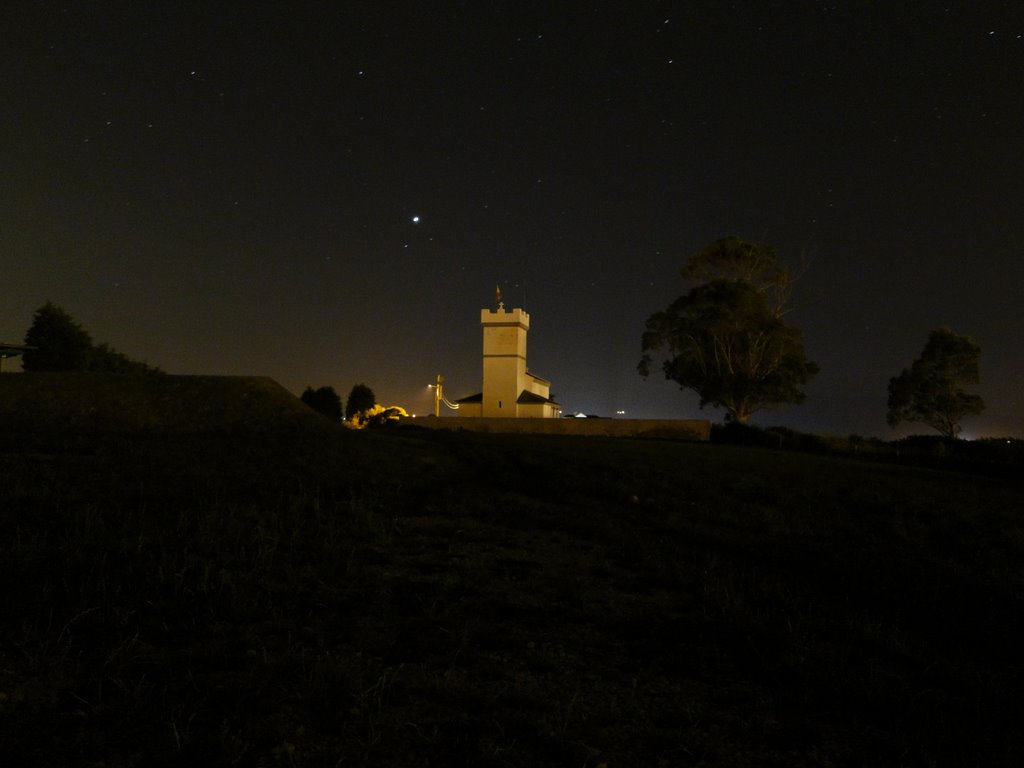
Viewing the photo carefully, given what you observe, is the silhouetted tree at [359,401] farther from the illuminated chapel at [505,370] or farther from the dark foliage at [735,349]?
the dark foliage at [735,349]

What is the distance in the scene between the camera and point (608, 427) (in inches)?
1700

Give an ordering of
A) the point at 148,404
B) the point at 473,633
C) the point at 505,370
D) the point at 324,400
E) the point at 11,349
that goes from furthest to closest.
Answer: the point at 324,400, the point at 505,370, the point at 11,349, the point at 148,404, the point at 473,633

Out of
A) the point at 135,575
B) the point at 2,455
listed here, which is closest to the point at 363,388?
the point at 2,455

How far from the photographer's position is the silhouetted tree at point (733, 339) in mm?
41781

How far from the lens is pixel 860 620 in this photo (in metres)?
6.39

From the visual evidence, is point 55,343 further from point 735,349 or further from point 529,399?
point 735,349

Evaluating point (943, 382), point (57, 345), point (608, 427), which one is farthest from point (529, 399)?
point (57, 345)

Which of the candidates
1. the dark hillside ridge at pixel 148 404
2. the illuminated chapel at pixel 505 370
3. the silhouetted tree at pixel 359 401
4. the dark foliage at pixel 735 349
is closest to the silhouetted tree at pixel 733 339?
the dark foliage at pixel 735 349

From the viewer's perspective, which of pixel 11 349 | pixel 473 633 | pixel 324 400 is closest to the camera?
pixel 473 633

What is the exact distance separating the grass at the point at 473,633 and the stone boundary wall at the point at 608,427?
2943 centimetres

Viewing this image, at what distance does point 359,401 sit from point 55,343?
31.3m

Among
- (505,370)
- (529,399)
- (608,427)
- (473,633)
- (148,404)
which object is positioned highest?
(505,370)

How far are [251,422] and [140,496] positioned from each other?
13.8 m

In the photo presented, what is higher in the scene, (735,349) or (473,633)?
(735,349)
